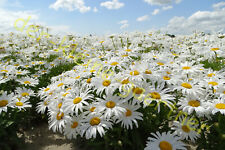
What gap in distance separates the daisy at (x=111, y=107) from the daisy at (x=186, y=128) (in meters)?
1.02

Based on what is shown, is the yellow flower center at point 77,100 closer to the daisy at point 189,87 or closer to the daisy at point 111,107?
the daisy at point 111,107

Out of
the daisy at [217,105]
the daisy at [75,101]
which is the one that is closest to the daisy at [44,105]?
the daisy at [75,101]

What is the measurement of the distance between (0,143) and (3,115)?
512 millimetres

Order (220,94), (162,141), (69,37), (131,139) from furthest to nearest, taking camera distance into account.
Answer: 1. (69,37)
2. (131,139)
3. (220,94)
4. (162,141)

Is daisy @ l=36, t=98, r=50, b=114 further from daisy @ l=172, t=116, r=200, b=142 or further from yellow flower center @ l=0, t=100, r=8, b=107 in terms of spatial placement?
daisy @ l=172, t=116, r=200, b=142

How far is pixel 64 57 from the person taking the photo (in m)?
6.98

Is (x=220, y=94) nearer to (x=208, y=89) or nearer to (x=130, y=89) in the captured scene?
(x=208, y=89)

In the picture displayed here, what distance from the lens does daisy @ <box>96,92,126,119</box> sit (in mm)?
2414

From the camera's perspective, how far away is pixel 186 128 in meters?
2.71

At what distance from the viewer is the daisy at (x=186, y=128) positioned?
2.64 metres

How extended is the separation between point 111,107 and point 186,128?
1.33 meters

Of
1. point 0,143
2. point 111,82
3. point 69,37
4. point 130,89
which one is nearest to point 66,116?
point 111,82

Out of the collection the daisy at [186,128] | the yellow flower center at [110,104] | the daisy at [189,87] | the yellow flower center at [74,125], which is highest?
the daisy at [189,87]

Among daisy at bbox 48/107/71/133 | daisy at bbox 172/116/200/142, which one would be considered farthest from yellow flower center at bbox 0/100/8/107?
daisy at bbox 172/116/200/142
